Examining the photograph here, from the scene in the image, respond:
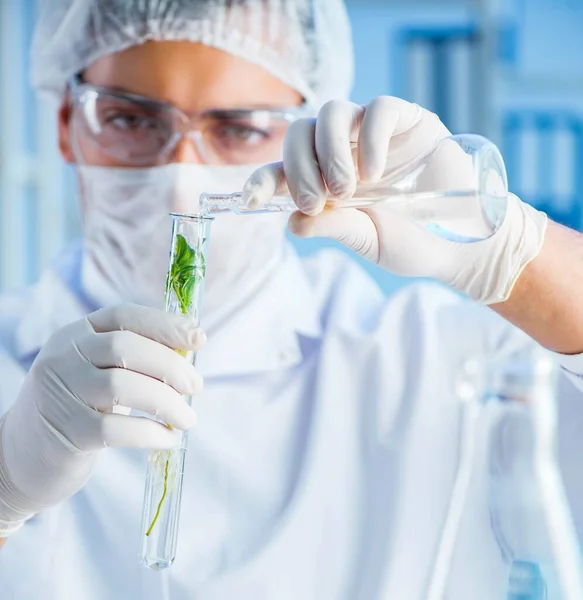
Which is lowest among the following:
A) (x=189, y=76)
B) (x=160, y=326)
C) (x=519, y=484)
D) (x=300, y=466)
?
(x=300, y=466)

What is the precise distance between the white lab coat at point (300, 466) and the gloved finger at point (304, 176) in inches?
16.6

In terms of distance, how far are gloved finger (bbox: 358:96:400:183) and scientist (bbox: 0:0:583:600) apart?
0.01 metres

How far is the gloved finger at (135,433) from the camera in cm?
93

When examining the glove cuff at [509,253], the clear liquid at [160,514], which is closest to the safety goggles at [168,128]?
the glove cuff at [509,253]

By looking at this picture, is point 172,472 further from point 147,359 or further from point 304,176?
point 304,176

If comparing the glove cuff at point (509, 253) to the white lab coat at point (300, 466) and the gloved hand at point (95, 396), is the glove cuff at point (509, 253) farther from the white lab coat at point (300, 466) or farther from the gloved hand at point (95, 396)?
the gloved hand at point (95, 396)

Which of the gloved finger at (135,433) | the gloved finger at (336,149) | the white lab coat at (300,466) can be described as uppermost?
the gloved finger at (336,149)

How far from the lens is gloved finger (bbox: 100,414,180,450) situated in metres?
0.93

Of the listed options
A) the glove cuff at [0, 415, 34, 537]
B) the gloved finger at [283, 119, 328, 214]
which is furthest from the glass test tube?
the glove cuff at [0, 415, 34, 537]

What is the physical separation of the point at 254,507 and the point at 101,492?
0.77 feet

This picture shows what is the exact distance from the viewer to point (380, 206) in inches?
37.2

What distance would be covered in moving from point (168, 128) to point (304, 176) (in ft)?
1.68

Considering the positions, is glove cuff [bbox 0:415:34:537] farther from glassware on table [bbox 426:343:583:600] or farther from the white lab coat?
glassware on table [bbox 426:343:583:600]

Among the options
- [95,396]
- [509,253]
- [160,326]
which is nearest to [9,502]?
[95,396]
